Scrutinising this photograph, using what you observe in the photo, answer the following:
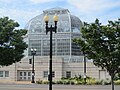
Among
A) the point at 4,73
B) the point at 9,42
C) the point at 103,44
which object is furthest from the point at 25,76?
the point at 103,44

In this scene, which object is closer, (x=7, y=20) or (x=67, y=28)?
(x=7, y=20)

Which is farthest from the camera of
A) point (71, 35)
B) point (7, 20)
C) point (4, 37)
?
point (71, 35)

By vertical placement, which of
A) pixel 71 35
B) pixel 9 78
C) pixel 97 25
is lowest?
pixel 9 78

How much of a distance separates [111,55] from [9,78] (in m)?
53.5

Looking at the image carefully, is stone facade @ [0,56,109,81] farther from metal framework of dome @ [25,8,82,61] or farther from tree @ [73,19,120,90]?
tree @ [73,19,120,90]

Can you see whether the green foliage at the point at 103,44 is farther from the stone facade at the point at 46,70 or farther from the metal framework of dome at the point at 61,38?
the metal framework of dome at the point at 61,38

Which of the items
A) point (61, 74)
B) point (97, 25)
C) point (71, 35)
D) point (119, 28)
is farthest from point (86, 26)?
point (71, 35)

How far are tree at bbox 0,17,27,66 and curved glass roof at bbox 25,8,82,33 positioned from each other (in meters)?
52.5

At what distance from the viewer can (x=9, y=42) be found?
29062 mm

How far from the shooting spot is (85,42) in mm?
26516

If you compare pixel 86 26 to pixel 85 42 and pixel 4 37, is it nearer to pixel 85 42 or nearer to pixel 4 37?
pixel 85 42

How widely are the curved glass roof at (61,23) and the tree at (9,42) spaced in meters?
52.5

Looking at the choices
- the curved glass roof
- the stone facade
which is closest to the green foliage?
the stone facade

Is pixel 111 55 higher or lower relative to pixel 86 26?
lower
